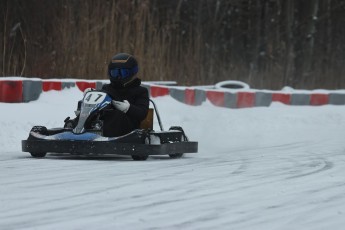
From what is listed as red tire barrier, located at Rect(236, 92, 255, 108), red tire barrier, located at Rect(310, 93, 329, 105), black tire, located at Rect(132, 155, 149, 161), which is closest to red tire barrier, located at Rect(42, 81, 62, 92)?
black tire, located at Rect(132, 155, 149, 161)

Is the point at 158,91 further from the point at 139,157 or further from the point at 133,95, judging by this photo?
the point at 139,157

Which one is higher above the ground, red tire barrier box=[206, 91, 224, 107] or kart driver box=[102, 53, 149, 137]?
kart driver box=[102, 53, 149, 137]

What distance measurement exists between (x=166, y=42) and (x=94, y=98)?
43.9 ft

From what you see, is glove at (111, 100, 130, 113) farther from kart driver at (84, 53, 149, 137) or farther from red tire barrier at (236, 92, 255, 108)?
red tire barrier at (236, 92, 255, 108)

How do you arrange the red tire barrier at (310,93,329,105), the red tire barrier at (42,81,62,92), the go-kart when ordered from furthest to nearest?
the red tire barrier at (310,93,329,105) → the red tire barrier at (42,81,62,92) → the go-kart

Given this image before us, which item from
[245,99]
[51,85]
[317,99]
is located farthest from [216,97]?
[51,85]

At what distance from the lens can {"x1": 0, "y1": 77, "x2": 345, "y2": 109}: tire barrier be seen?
12.9 meters

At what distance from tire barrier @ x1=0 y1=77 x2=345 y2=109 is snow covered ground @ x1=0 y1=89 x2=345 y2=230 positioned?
0.21 metres

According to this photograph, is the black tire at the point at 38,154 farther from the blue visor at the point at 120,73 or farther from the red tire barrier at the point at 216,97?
the red tire barrier at the point at 216,97

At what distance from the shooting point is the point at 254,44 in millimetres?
32500

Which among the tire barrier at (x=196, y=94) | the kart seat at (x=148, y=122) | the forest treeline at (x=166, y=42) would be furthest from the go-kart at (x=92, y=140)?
the forest treeline at (x=166, y=42)

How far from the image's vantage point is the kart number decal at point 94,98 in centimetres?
970

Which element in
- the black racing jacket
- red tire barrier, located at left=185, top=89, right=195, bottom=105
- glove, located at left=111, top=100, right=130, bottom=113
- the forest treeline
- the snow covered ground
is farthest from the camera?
red tire barrier, located at left=185, top=89, right=195, bottom=105

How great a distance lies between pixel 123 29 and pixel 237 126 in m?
3.33
